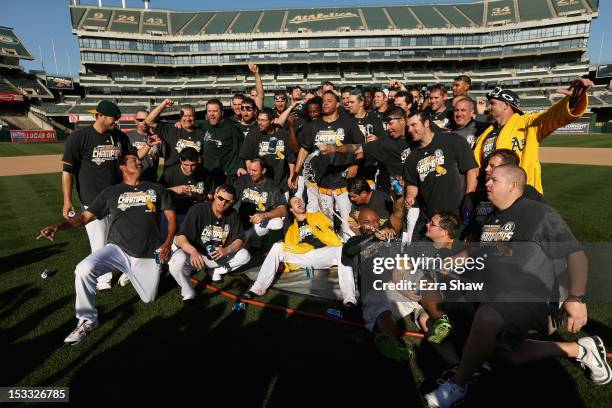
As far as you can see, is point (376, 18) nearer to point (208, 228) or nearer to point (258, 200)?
point (258, 200)

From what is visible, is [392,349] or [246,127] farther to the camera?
[246,127]

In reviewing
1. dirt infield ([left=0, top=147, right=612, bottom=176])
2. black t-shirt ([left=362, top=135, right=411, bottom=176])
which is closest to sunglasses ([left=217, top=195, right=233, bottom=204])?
black t-shirt ([left=362, top=135, right=411, bottom=176])

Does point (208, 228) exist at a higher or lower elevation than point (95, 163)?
lower

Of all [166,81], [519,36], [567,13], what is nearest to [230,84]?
[166,81]

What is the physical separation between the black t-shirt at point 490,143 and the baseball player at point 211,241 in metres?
3.93

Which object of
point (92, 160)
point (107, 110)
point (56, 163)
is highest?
point (107, 110)

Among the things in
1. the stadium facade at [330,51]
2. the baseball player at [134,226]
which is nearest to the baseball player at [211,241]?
the baseball player at [134,226]

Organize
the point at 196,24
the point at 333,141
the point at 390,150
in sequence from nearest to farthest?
the point at 390,150, the point at 333,141, the point at 196,24

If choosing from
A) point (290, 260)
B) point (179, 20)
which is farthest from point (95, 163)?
point (179, 20)

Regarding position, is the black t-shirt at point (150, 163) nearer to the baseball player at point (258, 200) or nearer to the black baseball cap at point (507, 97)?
the baseball player at point (258, 200)

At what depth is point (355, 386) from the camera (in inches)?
137

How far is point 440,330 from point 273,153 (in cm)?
481

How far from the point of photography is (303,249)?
5664 millimetres

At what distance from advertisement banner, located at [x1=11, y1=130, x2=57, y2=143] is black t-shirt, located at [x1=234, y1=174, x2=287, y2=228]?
48.7m
